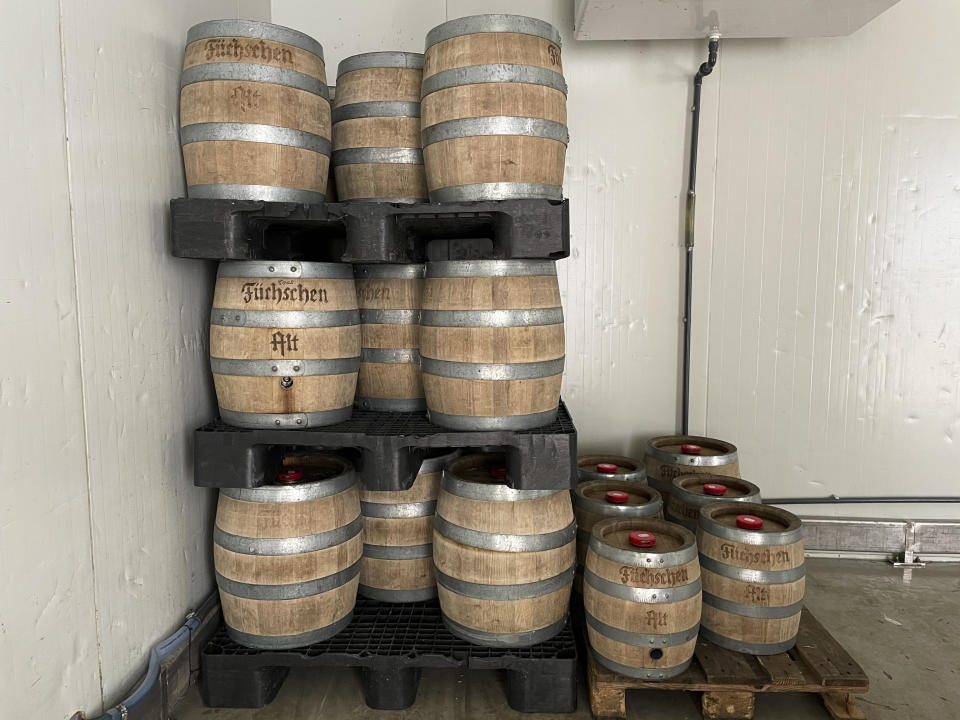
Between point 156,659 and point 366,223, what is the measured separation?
186cm

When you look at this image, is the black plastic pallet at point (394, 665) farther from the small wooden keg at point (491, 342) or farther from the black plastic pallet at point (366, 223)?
the black plastic pallet at point (366, 223)

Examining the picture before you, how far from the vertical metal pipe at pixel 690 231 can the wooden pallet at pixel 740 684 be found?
1649 mm

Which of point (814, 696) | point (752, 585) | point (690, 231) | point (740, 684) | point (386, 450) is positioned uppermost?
point (690, 231)

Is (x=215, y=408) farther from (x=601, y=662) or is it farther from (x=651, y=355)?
(x=651, y=355)

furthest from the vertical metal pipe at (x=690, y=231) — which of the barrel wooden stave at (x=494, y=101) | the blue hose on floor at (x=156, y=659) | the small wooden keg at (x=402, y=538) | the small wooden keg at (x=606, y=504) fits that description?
the blue hose on floor at (x=156, y=659)

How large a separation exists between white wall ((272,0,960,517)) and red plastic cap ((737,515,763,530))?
1337mm

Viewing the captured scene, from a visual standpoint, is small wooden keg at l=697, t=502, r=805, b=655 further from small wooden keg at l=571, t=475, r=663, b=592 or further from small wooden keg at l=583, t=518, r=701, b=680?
small wooden keg at l=571, t=475, r=663, b=592

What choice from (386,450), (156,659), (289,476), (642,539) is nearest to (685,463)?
(642,539)

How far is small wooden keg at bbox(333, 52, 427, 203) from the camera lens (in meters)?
2.85

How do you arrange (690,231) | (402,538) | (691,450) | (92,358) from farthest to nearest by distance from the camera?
(690,231), (691,450), (402,538), (92,358)

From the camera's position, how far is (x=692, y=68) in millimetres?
3992

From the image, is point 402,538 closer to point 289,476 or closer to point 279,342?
A: point 289,476

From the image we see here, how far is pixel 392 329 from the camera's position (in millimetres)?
2975

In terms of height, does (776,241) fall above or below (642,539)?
above
